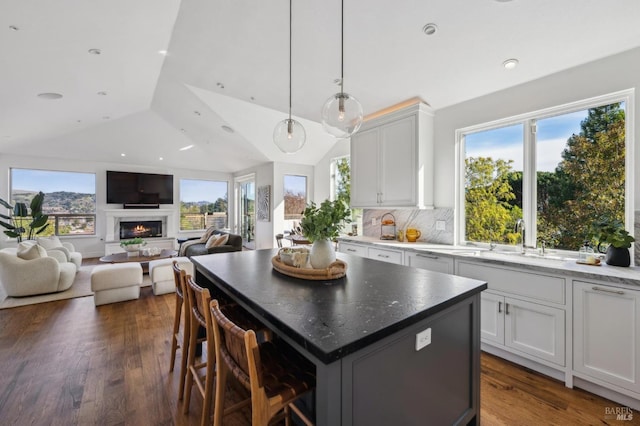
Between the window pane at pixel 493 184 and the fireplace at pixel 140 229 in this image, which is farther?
the fireplace at pixel 140 229

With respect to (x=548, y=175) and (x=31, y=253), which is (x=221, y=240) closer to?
(x=31, y=253)

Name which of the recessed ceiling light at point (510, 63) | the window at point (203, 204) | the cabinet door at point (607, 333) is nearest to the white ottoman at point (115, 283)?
the window at point (203, 204)

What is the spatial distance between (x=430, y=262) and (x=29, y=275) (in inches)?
214

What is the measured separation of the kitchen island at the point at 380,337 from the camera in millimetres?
941

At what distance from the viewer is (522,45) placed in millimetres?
2352

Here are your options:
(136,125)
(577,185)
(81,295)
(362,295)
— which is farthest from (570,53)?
(136,125)

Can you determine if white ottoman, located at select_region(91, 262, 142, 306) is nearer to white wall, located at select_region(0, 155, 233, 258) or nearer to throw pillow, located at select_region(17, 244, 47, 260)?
throw pillow, located at select_region(17, 244, 47, 260)

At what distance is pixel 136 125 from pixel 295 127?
19.3 feet

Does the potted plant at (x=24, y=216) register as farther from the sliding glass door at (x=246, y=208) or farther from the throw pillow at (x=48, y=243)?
the sliding glass door at (x=246, y=208)

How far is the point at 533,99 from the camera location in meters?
2.79

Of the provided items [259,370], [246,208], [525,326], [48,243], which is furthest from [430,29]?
[246,208]

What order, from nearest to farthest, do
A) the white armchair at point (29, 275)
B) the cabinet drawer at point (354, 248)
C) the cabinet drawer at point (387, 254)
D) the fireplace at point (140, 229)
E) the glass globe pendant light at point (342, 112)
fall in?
the glass globe pendant light at point (342, 112), the cabinet drawer at point (387, 254), the cabinet drawer at point (354, 248), the white armchair at point (29, 275), the fireplace at point (140, 229)

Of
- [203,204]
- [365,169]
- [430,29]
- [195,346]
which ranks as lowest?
[195,346]

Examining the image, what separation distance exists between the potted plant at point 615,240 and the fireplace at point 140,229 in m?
9.24
